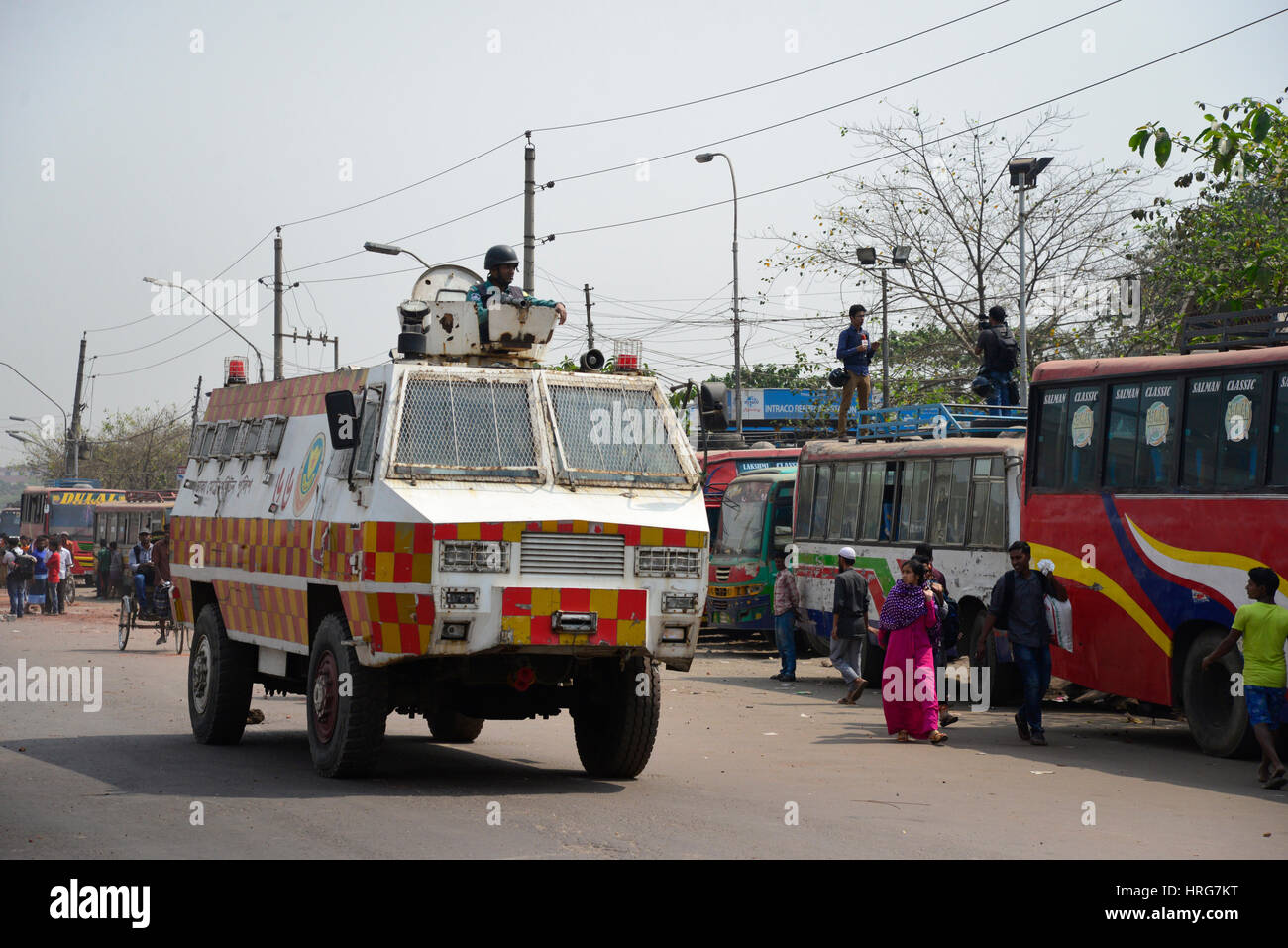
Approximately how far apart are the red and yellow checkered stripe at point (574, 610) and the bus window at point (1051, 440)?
24.8 feet

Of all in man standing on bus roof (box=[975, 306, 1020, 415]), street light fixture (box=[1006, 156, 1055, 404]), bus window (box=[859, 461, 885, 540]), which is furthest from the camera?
street light fixture (box=[1006, 156, 1055, 404])

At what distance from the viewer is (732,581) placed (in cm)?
2805

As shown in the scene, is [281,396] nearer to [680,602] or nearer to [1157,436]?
[680,602]

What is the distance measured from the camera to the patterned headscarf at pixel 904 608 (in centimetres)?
1544

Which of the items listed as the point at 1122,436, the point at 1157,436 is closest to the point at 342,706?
the point at 1157,436

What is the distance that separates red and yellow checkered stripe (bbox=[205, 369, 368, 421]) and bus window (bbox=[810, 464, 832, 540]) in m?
10.9

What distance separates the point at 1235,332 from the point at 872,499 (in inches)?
338

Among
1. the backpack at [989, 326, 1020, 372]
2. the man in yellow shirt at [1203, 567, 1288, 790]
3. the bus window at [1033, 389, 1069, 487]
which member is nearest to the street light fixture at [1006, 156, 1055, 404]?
the backpack at [989, 326, 1020, 372]

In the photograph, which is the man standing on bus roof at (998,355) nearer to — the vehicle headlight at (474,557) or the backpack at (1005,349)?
the backpack at (1005,349)

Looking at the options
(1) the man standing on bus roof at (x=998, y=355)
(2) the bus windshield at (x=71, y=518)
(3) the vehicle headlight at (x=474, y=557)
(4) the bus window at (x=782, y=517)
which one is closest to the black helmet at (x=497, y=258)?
(3) the vehicle headlight at (x=474, y=557)

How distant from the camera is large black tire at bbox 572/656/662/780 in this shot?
37.1 ft

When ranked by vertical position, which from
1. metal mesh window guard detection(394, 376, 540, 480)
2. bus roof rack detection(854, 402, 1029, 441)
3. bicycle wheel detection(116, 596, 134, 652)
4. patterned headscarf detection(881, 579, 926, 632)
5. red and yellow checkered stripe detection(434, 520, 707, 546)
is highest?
bus roof rack detection(854, 402, 1029, 441)

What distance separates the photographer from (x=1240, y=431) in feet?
45.9

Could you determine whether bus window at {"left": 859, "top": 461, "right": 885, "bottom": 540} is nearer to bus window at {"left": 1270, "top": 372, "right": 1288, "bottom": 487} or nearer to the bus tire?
the bus tire
